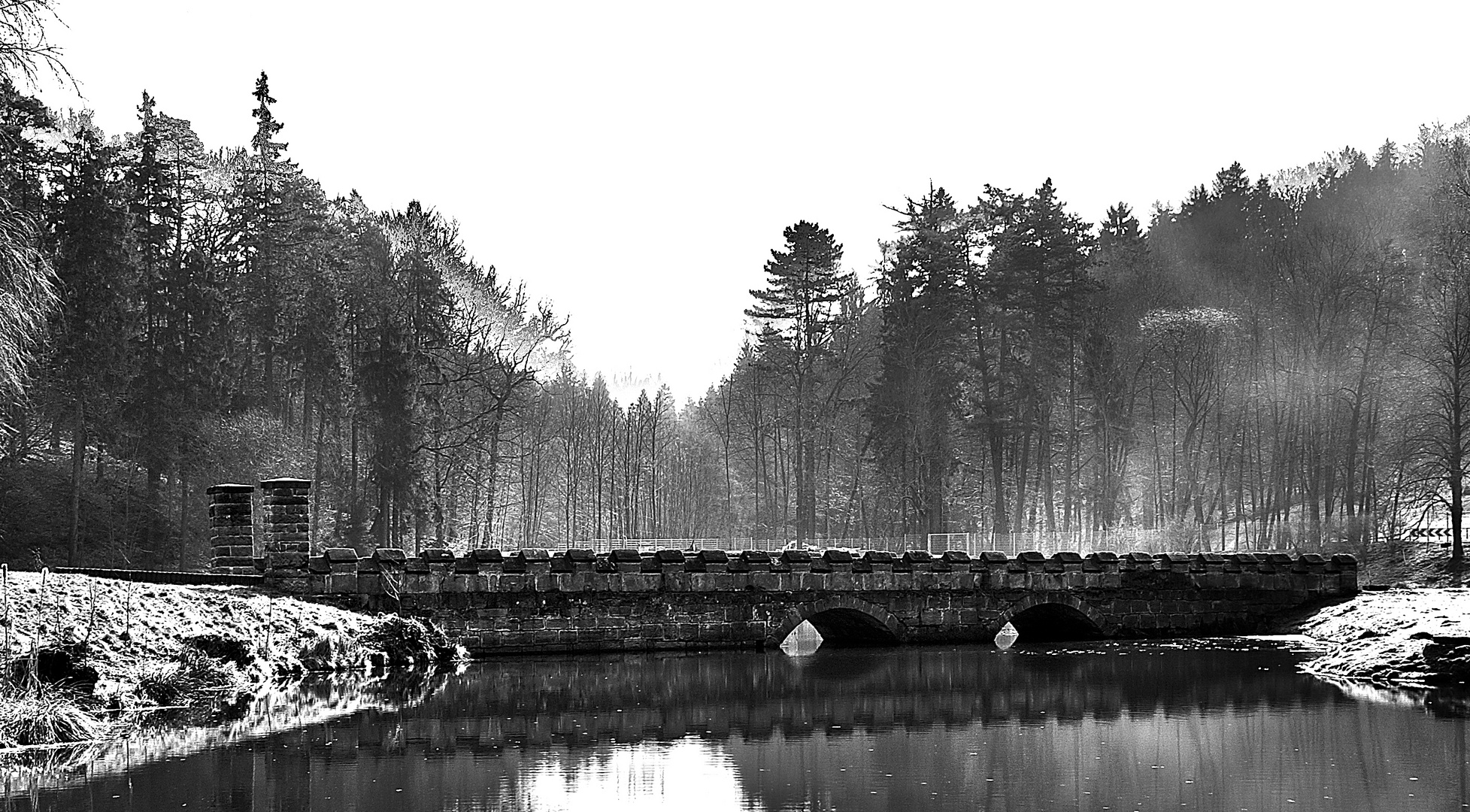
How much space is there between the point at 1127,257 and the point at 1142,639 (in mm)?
32132

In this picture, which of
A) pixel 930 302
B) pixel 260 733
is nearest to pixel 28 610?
pixel 260 733

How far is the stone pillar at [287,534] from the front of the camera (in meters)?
23.7

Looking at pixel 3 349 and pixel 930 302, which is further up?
pixel 930 302

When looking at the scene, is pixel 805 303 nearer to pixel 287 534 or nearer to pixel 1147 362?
pixel 1147 362

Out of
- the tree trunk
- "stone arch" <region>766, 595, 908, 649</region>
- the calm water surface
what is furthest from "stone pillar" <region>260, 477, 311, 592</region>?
the tree trunk

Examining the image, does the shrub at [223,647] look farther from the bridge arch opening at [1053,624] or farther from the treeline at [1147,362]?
the treeline at [1147,362]

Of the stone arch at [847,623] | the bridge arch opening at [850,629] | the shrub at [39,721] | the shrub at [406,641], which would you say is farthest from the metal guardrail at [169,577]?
the bridge arch opening at [850,629]

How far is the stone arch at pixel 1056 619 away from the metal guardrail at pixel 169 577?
15.2 meters

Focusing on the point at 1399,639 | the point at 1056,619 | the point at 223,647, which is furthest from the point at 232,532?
the point at 1399,639

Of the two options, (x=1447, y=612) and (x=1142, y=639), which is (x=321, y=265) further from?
(x=1447, y=612)

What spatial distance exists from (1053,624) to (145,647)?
21.0 metres

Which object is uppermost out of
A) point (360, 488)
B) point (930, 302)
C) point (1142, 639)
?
point (930, 302)

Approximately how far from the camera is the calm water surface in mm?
12281

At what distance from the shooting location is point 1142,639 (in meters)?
32.4
